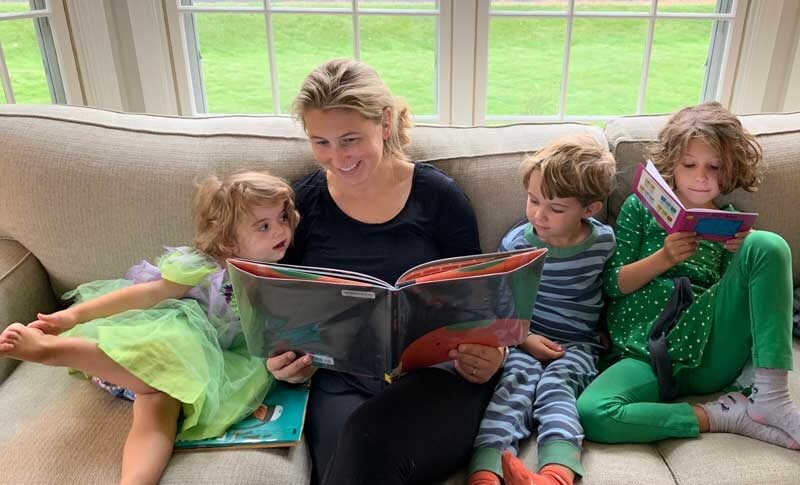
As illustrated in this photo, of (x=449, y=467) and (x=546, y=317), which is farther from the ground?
(x=546, y=317)

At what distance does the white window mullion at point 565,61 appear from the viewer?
2.34 m

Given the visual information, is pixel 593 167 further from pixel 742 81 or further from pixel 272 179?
pixel 742 81

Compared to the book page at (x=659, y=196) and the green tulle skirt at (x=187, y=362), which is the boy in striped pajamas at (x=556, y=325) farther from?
the green tulle skirt at (x=187, y=362)

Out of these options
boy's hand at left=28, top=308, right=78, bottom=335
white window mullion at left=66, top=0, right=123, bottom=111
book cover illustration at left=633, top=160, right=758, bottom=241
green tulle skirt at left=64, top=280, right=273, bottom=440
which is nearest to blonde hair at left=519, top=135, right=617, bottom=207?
book cover illustration at left=633, top=160, right=758, bottom=241

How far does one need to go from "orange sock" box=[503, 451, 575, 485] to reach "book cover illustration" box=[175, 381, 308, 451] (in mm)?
424

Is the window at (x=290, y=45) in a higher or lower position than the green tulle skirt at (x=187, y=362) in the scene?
higher

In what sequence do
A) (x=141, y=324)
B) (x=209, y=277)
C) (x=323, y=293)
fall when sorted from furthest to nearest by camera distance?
(x=209, y=277), (x=141, y=324), (x=323, y=293)

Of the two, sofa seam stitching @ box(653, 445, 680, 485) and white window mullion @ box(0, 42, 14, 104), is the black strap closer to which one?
sofa seam stitching @ box(653, 445, 680, 485)

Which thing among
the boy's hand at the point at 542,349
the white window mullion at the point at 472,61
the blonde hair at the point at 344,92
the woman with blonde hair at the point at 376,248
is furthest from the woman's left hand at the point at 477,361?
the white window mullion at the point at 472,61

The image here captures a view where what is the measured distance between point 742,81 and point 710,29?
0.79 ft

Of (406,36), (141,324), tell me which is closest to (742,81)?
(406,36)

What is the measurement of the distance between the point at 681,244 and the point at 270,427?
984mm

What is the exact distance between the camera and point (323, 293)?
1155 mm

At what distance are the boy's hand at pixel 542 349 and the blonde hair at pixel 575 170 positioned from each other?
35cm
